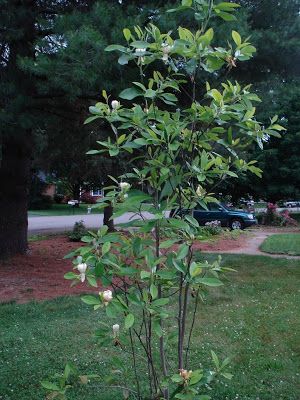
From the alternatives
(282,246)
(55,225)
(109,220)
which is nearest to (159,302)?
(109,220)

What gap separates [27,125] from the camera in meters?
7.27

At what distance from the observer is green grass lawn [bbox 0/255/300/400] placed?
4.04 metres

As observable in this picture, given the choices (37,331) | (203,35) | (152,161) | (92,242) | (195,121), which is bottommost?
(37,331)

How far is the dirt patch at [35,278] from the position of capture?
7492 millimetres

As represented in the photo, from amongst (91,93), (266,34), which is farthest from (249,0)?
(91,93)

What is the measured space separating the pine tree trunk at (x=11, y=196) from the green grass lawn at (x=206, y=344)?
351 centimetres

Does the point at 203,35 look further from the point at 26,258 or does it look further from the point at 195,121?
the point at 26,258

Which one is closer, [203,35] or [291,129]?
[203,35]

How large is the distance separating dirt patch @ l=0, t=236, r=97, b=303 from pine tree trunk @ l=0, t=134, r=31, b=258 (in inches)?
13.9

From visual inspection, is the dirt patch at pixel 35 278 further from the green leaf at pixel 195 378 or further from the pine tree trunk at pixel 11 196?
the green leaf at pixel 195 378

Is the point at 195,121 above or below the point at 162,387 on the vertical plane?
above

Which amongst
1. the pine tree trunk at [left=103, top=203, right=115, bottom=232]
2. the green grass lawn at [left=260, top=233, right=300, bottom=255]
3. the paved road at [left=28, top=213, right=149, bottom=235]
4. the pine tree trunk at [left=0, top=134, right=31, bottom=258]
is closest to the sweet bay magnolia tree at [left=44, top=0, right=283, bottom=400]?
the pine tree trunk at [left=103, top=203, right=115, bottom=232]

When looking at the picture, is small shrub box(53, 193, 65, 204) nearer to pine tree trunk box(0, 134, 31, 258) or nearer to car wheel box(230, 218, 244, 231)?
car wheel box(230, 218, 244, 231)

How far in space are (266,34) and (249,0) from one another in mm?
852
